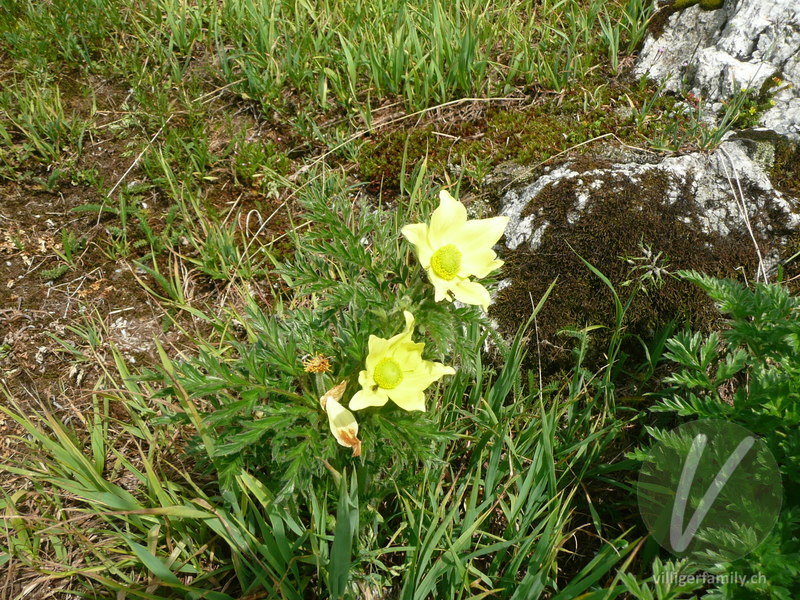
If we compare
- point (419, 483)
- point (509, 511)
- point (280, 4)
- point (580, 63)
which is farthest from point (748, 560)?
point (280, 4)

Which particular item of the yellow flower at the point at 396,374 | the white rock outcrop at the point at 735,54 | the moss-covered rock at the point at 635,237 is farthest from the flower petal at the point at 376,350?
the white rock outcrop at the point at 735,54

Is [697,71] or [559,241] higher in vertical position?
[697,71]

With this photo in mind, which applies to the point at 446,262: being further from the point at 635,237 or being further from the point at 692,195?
the point at 692,195

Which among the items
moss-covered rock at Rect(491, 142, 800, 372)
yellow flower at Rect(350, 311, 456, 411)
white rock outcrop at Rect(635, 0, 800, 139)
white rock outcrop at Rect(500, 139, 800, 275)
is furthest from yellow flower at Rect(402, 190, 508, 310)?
white rock outcrop at Rect(635, 0, 800, 139)

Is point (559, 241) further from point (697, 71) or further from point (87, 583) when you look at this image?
point (87, 583)

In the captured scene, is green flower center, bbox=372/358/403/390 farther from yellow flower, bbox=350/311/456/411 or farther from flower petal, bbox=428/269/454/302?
flower petal, bbox=428/269/454/302

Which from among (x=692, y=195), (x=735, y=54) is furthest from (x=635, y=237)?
(x=735, y=54)
